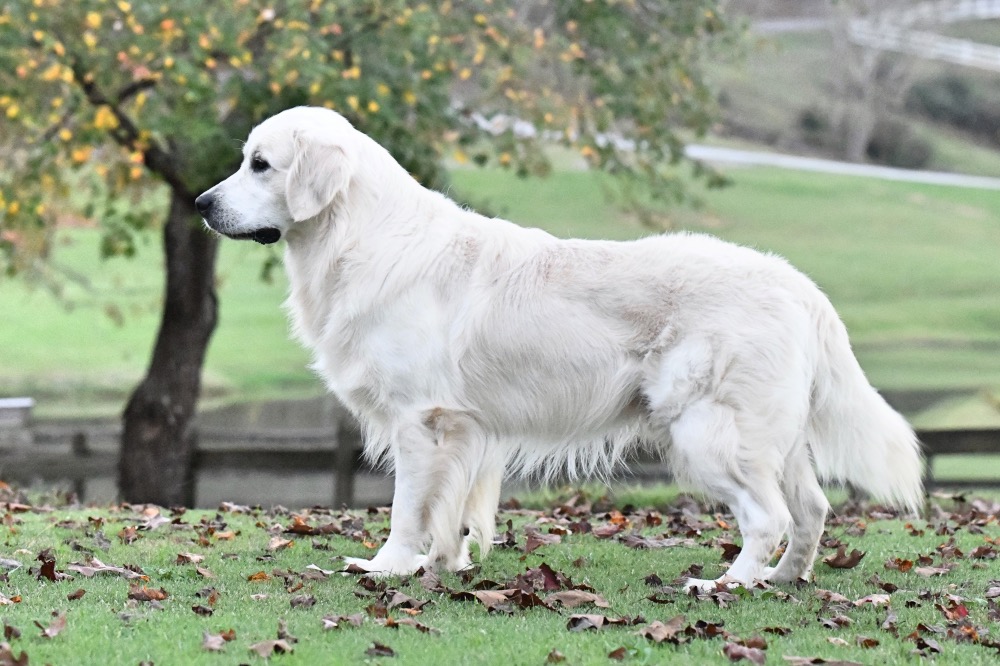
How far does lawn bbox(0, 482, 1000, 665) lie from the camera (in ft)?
14.8

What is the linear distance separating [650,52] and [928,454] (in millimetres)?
4987

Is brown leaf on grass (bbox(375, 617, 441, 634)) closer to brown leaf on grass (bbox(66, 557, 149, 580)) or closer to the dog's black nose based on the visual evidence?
brown leaf on grass (bbox(66, 557, 149, 580))

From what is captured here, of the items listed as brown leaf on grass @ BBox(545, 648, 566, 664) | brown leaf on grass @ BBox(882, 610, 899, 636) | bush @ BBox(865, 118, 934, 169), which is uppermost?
bush @ BBox(865, 118, 934, 169)

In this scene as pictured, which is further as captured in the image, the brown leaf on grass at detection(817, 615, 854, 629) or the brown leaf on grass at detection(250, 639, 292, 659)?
the brown leaf on grass at detection(817, 615, 854, 629)

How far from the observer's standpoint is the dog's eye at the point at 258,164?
6062 millimetres

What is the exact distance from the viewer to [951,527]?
8062 mm

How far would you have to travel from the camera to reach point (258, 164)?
6.09 m

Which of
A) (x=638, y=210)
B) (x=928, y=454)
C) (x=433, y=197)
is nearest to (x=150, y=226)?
(x=638, y=210)

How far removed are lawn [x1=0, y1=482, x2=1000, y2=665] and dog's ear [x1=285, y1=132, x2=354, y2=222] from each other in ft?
6.00

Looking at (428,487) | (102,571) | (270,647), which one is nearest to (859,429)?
(428,487)

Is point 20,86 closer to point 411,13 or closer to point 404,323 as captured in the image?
point 411,13

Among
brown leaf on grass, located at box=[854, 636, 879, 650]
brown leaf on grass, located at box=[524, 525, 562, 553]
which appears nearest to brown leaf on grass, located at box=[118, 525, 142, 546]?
brown leaf on grass, located at box=[524, 525, 562, 553]

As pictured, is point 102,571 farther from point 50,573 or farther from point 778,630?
point 778,630

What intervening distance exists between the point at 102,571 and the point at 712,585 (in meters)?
2.92
